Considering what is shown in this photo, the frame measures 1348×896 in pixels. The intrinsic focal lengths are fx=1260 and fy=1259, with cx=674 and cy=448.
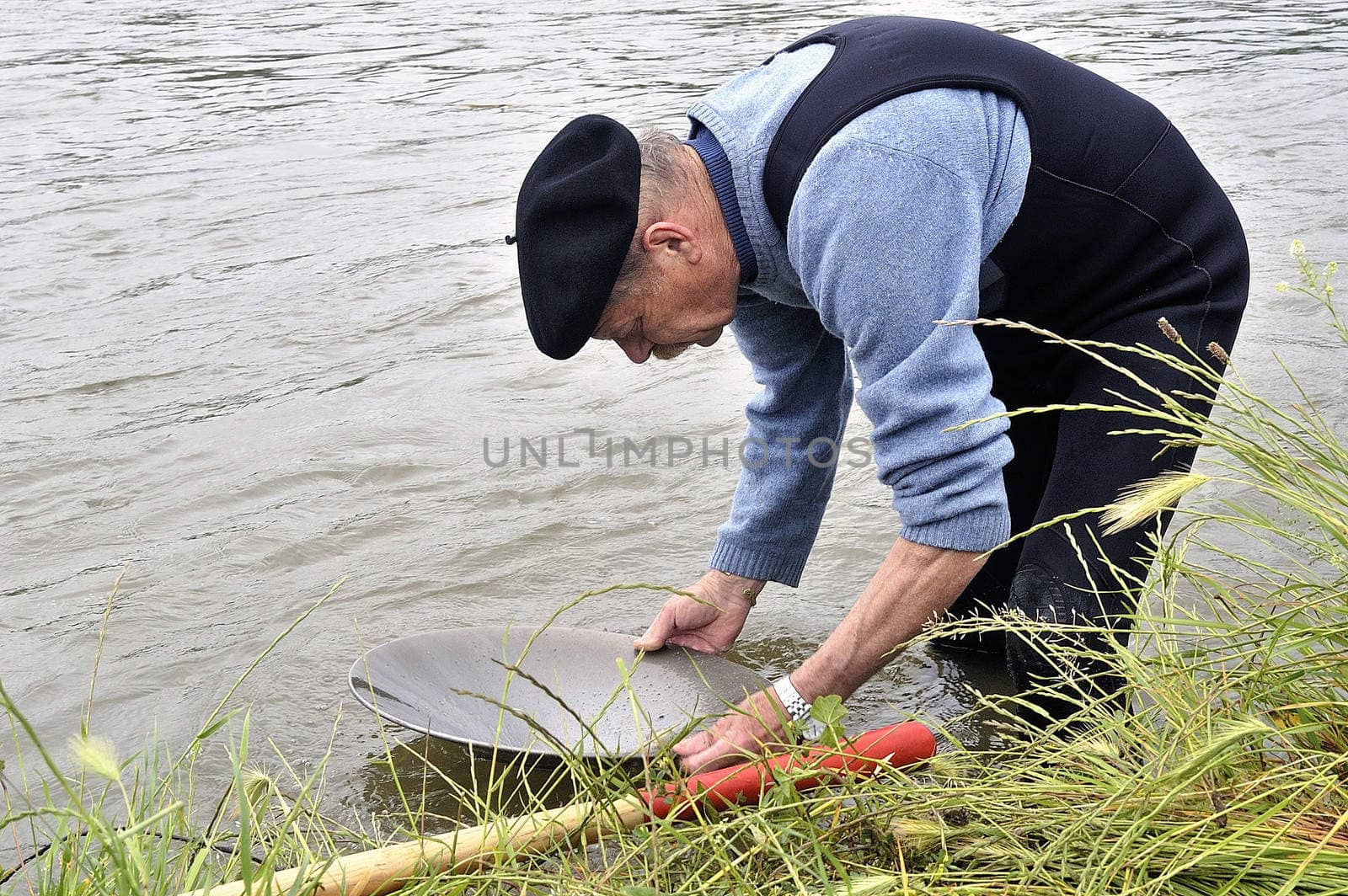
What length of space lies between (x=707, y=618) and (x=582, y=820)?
104 centimetres

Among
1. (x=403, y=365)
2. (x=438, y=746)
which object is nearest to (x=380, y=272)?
(x=403, y=365)

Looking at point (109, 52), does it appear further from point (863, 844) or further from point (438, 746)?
point (863, 844)

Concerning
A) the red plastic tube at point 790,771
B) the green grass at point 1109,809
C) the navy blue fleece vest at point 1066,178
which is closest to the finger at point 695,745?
the red plastic tube at point 790,771

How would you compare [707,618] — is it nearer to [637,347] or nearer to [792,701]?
[792,701]

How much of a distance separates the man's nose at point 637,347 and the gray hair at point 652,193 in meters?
0.14

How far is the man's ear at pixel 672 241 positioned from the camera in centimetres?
208

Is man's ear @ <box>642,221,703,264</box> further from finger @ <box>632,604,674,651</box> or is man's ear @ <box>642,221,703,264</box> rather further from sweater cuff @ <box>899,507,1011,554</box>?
finger @ <box>632,604,674,651</box>

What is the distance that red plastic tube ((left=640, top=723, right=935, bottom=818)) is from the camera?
1.76 metres

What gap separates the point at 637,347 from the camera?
90.1 inches

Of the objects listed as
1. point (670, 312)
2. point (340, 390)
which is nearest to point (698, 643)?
point (670, 312)

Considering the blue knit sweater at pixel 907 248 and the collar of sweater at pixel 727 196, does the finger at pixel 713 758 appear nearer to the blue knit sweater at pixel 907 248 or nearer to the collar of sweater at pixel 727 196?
the blue knit sweater at pixel 907 248

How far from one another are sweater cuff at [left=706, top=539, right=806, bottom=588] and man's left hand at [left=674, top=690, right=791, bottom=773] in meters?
0.55

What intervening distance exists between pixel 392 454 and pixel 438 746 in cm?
161

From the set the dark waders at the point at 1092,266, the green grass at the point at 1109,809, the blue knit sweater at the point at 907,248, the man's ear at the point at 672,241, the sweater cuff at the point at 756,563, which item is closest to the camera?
the green grass at the point at 1109,809
